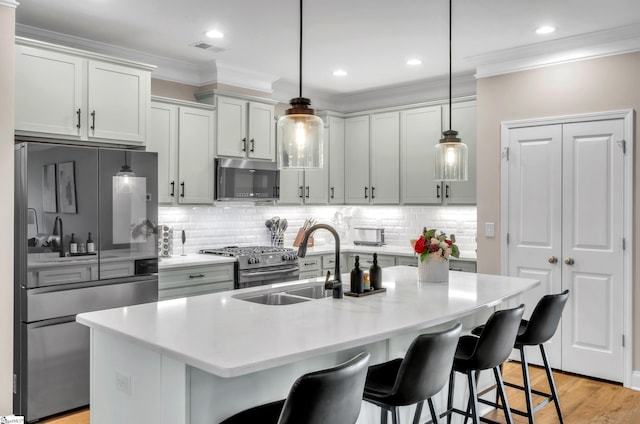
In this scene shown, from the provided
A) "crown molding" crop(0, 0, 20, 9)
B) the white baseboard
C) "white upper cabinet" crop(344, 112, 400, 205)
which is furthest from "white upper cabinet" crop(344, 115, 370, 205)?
"crown molding" crop(0, 0, 20, 9)

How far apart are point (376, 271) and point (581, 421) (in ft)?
5.83

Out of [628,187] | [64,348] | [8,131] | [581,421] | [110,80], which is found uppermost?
[110,80]

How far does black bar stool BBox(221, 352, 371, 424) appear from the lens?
1.64 m

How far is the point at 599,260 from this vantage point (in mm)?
4270

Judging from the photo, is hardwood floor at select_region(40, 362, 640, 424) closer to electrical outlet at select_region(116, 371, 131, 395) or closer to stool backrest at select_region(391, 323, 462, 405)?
electrical outlet at select_region(116, 371, 131, 395)

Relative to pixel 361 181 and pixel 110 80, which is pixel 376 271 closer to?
pixel 110 80

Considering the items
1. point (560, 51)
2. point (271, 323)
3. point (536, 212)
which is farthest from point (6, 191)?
point (560, 51)

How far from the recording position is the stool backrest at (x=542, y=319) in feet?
9.81

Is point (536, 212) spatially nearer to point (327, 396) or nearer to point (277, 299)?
point (277, 299)

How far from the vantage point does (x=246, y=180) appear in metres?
5.27

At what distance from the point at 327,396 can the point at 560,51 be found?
12.7ft

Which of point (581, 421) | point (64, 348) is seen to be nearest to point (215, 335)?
point (64, 348)

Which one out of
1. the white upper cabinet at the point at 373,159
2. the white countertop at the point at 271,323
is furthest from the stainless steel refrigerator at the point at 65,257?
the white upper cabinet at the point at 373,159

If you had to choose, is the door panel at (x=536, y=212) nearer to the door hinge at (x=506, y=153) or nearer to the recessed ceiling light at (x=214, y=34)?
the door hinge at (x=506, y=153)
